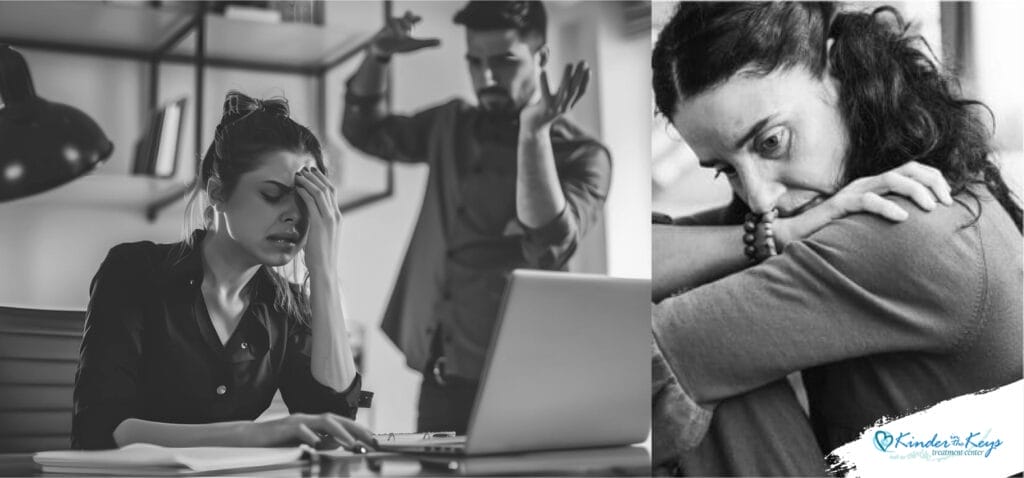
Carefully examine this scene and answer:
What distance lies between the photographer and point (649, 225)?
2.81 metres

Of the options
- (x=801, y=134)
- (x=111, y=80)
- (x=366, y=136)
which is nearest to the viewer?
(x=111, y=80)

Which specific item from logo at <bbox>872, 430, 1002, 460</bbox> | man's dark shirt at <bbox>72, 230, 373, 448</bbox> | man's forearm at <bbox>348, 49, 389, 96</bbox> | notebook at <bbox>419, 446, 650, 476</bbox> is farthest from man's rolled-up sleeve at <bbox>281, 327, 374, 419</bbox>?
logo at <bbox>872, 430, 1002, 460</bbox>

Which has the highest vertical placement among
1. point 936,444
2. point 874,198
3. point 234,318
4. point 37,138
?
point 37,138

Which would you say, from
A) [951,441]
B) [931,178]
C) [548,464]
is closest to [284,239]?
[548,464]

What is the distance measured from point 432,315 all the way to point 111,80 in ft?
2.87

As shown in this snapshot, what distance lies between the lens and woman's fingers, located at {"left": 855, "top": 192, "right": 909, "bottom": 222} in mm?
2682

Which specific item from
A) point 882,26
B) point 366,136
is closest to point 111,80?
point 366,136

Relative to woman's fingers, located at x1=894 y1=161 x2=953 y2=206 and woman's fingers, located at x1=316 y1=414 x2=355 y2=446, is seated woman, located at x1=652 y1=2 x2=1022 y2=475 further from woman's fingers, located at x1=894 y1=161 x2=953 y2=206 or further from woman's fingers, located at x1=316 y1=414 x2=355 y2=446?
woman's fingers, located at x1=316 y1=414 x2=355 y2=446

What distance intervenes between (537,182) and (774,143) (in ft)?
1.95

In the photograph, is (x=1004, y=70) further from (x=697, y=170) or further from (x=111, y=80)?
(x=111, y=80)

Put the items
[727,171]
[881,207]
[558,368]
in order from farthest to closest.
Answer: [727,171] → [881,207] → [558,368]

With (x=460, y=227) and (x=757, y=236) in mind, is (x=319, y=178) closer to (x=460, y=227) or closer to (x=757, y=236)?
(x=460, y=227)

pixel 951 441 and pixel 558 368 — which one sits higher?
pixel 558 368

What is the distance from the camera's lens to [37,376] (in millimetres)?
2355
